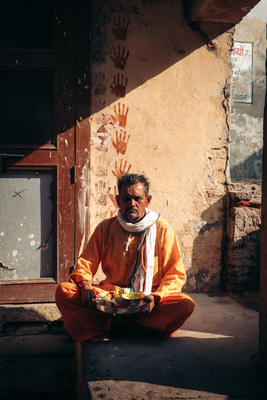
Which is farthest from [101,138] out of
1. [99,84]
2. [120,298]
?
[120,298]

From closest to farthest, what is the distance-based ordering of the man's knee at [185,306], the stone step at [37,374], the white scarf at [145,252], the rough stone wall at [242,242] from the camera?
1. the man's knee at [185,306]
2. the white scarf at [145,252]
3. the stone step at [37,374]
4. the rough stone wall at [242,242]

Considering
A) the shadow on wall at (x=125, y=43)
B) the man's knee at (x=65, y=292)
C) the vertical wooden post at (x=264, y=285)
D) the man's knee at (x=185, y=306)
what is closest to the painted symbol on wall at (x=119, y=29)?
the shadow on wall at (x=125, y=43)

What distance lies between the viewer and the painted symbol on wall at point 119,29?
3.62 meters

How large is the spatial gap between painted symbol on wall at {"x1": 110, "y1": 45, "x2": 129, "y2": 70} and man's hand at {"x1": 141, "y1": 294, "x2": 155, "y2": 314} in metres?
2.23

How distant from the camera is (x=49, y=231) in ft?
11.9

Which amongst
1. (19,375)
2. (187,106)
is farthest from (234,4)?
(19,375)

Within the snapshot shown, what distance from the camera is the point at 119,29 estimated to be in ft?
11.9

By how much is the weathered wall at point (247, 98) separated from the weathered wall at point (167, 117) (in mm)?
7076

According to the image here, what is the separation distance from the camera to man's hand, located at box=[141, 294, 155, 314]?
2.46 m

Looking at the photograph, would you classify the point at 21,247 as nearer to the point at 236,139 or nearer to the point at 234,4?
the point at 234,4

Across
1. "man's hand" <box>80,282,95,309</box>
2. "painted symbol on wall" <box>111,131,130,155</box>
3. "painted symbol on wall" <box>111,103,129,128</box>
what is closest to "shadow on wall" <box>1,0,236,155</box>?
"painted symbol on wall" <box>111,103,129,128</box>

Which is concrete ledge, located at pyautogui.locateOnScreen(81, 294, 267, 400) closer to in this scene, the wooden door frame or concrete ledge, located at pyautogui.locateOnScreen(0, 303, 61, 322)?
concrete ledge, located at pyautogui.locateOnScreen(0, 303, 61, 322)

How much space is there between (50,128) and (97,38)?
97 centimetres

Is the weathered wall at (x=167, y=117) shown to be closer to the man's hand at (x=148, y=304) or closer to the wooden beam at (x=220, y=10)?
the wooden beam at (x=220, y=10)
